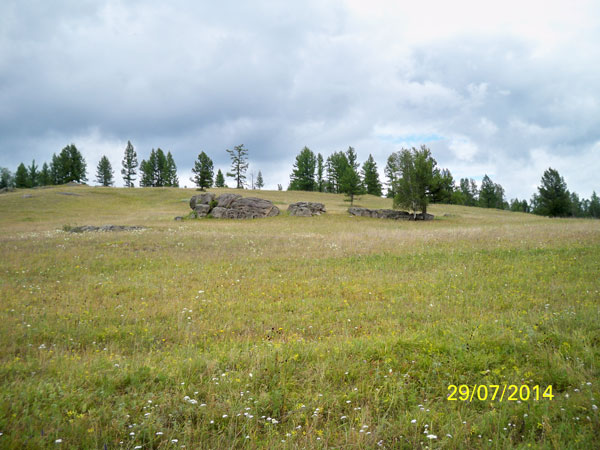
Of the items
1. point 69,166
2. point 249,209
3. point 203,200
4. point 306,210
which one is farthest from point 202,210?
point 69,166

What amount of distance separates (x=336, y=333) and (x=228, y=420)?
337 cm

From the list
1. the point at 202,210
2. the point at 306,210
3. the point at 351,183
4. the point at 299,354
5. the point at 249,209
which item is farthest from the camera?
the point at 351,183

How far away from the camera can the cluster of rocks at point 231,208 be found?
141 ft

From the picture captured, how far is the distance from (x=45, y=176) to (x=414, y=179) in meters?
118

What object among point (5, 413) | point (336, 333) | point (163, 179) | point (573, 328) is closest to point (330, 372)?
point (336, 333)

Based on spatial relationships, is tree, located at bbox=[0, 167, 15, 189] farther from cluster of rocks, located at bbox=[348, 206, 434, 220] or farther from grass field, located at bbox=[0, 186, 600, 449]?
grass field, located at bbox=[0, 186, 600, 449]

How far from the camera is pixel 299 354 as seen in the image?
220 inches

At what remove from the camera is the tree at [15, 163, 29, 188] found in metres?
101

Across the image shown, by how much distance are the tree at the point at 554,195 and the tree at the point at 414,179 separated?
85.8 ft

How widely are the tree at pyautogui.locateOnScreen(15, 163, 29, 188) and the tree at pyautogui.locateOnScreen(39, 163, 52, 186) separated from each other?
382 centimetres

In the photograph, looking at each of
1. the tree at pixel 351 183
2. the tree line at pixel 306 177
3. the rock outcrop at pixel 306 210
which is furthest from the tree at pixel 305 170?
the rock outcrop at pixel 306 210

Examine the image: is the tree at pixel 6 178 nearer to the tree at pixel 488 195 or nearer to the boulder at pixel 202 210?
the boulder at pixel 202 210

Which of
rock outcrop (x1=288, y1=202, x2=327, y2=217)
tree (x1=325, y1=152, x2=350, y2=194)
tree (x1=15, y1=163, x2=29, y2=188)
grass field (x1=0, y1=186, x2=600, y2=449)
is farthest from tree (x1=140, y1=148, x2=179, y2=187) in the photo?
grass field (x1=0, y1=186, x2=600, y2=449)
